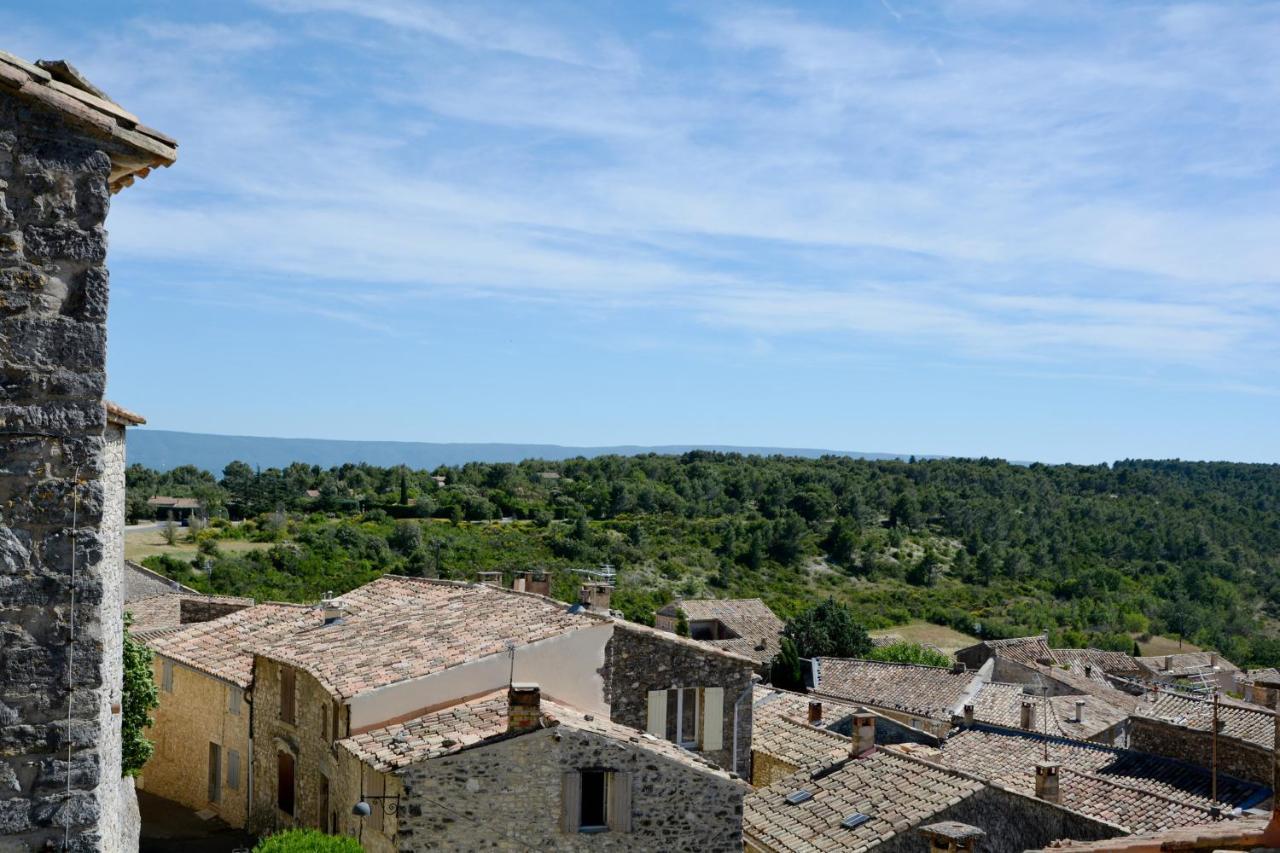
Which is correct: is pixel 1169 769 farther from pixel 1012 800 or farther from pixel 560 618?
pixel 560 618

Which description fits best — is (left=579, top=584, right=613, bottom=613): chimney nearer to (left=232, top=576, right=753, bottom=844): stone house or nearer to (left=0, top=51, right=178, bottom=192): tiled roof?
(left=232, top=576, right=753, bottom=844): stone house

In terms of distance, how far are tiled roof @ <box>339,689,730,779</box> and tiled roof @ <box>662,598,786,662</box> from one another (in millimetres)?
37519

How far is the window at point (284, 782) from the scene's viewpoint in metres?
18.2

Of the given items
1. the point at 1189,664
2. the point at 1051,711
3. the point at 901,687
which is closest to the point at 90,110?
the point at 1051,711

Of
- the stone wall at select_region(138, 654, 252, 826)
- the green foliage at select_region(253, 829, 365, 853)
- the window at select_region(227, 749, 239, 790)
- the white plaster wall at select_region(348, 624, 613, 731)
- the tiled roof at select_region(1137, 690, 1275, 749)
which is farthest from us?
the tiled roof at select_region(1137, 690, 1275, 749)

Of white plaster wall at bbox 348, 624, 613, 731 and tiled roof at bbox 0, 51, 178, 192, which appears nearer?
tiled roof at bbox 0, 51, 178, 192

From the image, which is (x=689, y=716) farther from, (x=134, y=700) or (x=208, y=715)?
(x=208, y=715)

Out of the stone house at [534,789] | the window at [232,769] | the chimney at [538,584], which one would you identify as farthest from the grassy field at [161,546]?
the stone house at [534,789]

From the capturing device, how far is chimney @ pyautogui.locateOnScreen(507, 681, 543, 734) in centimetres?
1373

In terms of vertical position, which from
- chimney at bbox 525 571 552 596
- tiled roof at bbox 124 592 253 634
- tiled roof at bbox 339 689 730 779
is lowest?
tiled roof at bbox 124 592 253 634

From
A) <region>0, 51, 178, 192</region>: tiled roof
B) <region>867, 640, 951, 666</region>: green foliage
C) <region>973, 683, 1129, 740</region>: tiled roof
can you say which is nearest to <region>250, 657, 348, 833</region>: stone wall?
<region>0, 51, 178, 192</region>: tiled roof

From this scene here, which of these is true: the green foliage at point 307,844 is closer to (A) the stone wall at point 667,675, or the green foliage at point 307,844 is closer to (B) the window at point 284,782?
(B) the window at point 284,782

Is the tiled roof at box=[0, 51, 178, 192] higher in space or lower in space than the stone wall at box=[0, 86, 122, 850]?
higher

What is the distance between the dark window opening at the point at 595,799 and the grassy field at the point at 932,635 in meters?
51.9
